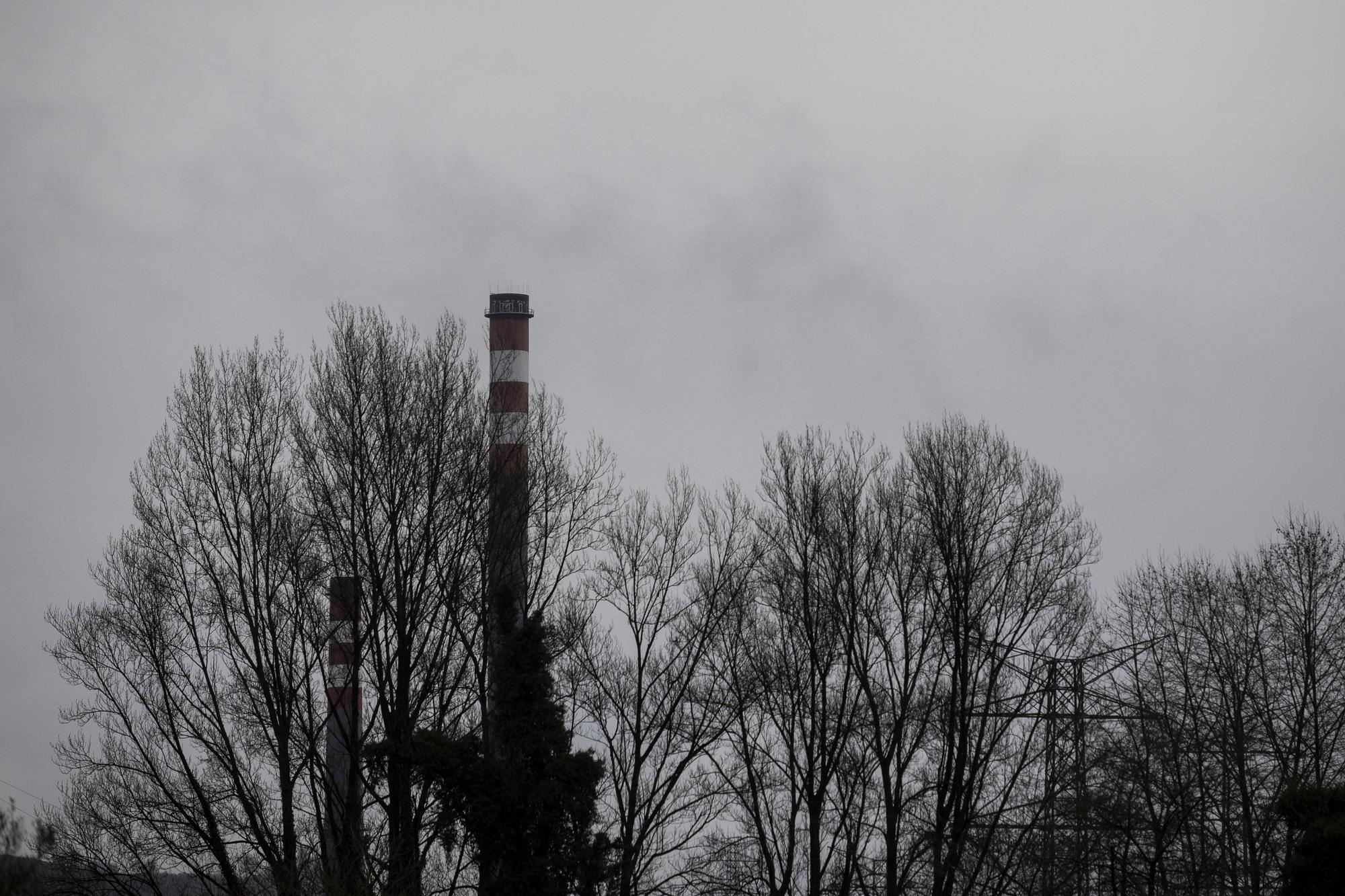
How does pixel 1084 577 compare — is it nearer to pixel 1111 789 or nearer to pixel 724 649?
pixel 1111 789

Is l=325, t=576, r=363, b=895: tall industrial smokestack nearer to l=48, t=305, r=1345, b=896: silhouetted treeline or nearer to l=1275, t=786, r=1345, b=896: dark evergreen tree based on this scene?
l=48, t=305, r=1345, b=896: silhouetted treeline

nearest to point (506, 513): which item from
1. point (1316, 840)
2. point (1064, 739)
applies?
point (1064, 739)

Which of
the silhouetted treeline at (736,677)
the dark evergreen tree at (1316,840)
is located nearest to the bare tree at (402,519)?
the silhouetted treeline at (736,677)

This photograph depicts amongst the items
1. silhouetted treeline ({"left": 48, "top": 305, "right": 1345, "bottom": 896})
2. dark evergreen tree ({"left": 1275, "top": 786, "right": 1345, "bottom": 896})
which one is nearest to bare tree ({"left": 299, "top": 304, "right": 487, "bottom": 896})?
silhouetted treeline ({"left": 48, "top": 305, "right": 1345, "bottom": 896})

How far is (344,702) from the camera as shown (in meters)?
19.5

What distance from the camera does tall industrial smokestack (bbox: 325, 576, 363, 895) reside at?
18172mm

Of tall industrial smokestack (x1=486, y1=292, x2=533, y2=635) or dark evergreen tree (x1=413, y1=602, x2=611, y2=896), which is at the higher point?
tall industrial smokestack (x1=486, y1=292, x2=533, y2=635)

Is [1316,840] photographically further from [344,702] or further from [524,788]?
[344,702]

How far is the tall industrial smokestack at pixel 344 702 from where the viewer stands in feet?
59.6

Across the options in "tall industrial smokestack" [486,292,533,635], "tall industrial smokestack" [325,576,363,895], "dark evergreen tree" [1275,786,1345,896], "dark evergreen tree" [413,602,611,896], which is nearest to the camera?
"dark evergreen tree" [1275,786,1345,896]

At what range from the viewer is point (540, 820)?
60.1 ft

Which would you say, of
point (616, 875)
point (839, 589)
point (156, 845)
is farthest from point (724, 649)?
point (156, 845)

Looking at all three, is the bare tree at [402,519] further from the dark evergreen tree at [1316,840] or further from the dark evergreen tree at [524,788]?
the dark evergreen tree at [1316,840]

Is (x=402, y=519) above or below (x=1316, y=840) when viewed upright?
above
